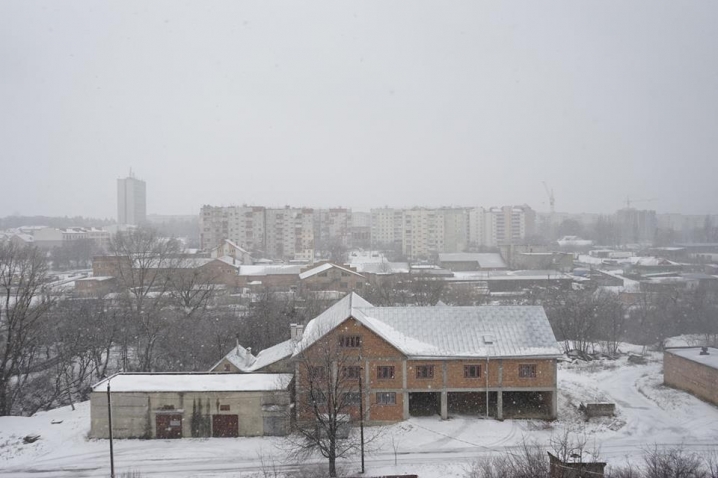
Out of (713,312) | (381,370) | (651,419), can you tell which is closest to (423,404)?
(381,370)

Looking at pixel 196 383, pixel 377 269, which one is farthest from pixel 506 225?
pixel 196 383

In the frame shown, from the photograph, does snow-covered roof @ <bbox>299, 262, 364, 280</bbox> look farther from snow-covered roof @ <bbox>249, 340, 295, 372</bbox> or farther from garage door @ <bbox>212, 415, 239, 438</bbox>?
garage door @ <bbox>212, 415, 239, 438</bbox>

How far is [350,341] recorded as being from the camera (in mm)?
26297

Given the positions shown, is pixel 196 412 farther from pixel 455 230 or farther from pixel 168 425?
pixel 455 230

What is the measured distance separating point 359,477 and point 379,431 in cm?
440

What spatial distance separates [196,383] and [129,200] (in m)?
174

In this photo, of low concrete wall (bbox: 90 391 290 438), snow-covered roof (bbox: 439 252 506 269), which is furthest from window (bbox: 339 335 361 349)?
snow-covered roof (bbox: 439 252 506 269)

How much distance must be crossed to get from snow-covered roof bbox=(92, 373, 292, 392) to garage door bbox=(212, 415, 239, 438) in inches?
47.4

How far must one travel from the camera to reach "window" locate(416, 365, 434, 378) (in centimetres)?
2645

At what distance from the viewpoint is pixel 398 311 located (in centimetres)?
2886

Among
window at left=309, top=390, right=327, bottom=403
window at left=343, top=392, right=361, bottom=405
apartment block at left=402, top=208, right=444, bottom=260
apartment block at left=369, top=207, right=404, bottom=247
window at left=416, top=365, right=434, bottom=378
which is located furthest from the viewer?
apartment block at left=369, top=207, right=404, bottom=247

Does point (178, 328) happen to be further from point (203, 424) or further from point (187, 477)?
point (187, 477)

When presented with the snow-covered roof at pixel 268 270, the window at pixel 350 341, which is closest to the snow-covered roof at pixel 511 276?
the snow-covered roof at pixel 268 270

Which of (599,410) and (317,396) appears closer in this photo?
(317,396)
